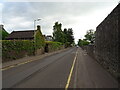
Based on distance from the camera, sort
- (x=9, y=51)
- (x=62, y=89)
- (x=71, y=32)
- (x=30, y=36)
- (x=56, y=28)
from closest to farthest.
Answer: (x=62, y=89) < (x=9, y=51) < (x=30, y=36) < (x=56, y=28) < (x=71, y=32)

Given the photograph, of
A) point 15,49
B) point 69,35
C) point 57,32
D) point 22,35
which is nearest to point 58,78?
point 15,49

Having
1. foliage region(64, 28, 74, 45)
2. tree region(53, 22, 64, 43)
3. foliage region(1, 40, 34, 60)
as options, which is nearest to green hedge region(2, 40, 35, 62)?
foliage region(1, 40, 34, 60)

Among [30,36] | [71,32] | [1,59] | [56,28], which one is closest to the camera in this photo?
[1,59]

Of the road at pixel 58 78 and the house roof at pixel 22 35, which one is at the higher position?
the house roof at pixel 22 35

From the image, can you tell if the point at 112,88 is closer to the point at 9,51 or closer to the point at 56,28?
the point at 9,51

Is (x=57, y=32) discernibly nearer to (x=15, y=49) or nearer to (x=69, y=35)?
(x=69, y=35)

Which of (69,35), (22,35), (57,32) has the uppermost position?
(69,35)

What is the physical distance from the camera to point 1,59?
19375 millimetres

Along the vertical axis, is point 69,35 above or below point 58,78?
above

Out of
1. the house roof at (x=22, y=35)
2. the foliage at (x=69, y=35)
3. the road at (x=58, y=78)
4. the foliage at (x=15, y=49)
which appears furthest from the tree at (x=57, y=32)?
the road at (x=58, y=78)

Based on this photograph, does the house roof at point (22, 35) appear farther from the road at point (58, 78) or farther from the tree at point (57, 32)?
the road at point (58, 78)

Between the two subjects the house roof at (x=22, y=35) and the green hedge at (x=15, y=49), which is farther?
the house roof at (x=22, y=35)

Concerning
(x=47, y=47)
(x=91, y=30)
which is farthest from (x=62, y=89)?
(x=91, y=30)

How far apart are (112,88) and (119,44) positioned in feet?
10.8
